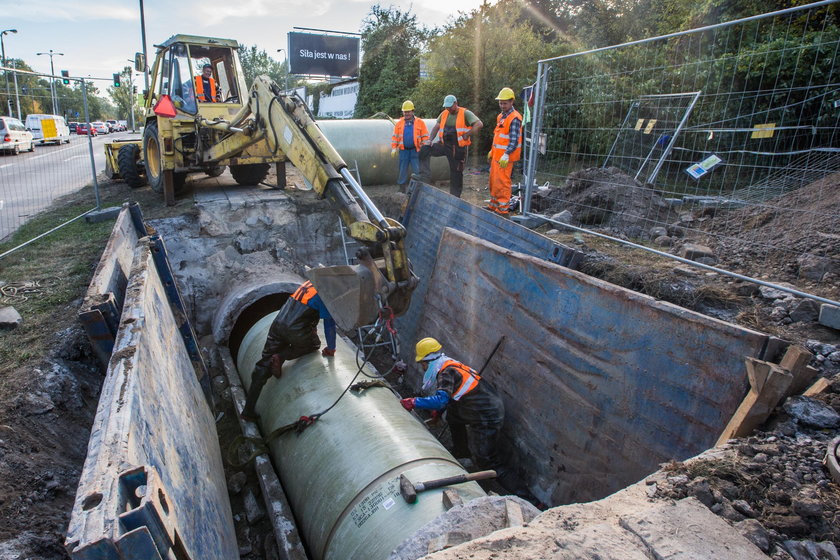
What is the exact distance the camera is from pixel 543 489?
167 inches

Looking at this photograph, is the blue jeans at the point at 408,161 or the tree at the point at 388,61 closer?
the blue jeans at the point at 408,161

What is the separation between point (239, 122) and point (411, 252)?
9.35ft

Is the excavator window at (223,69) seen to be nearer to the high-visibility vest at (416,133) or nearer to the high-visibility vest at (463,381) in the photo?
the high-visibility vest at (416,133)

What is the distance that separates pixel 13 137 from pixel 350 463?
19.4 meters

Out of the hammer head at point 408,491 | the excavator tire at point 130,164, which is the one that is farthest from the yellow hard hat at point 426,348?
the excavator tire at point 130,164

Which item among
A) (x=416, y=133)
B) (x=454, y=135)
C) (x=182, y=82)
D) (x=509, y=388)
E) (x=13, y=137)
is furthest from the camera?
(x=13, y=137)

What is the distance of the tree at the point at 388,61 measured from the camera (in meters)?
24.1

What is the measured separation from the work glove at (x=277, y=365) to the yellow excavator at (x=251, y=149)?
107cm

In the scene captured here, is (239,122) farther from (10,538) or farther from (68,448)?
(10,538)

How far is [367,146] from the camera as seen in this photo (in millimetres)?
10297

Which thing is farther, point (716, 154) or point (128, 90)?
point (128, 90)

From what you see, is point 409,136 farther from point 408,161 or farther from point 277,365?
point 277,365

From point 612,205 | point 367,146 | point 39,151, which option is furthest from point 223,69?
point 39,151

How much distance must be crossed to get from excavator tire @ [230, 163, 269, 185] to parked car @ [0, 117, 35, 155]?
10.7 metres
